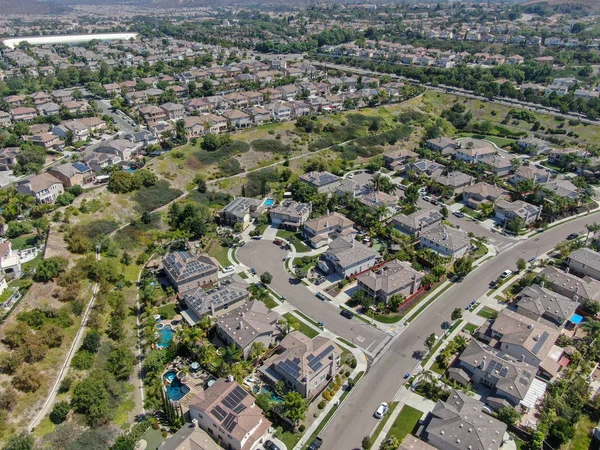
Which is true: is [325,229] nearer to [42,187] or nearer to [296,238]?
[296,238]

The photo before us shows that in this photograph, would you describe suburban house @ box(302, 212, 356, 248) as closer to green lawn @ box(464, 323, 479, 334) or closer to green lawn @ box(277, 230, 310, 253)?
green lawn @ box(277, 230, 310, 253)

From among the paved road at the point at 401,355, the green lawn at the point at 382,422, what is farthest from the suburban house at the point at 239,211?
the green lawn at the point at 382,422

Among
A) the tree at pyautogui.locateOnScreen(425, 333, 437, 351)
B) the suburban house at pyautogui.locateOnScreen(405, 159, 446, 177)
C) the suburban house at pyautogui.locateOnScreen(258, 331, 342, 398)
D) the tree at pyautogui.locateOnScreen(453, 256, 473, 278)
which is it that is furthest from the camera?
the suburban house at pyautogui.locateOnScreen(405, 159, 446, 177)

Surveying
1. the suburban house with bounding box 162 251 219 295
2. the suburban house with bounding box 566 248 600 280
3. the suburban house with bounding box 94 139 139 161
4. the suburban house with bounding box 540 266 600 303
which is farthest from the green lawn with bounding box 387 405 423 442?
the suburban house with bounding box 94 139 139 161

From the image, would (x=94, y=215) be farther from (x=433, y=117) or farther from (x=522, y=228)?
(x=433, y=117)

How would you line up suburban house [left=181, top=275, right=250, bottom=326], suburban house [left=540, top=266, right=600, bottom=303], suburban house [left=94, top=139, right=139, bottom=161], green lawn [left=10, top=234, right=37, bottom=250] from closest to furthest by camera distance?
1. suburban house [left=181, top=275, right=250, bottom=326]
2. suburban house [left=540, top=266, right=600, bottom=303]
3. green lawn [left=10, top=234, right=37, bottom=250]
4. suburban house [left=94, top=139, right=139, bottom=161]

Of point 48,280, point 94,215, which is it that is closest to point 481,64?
point 94,215
